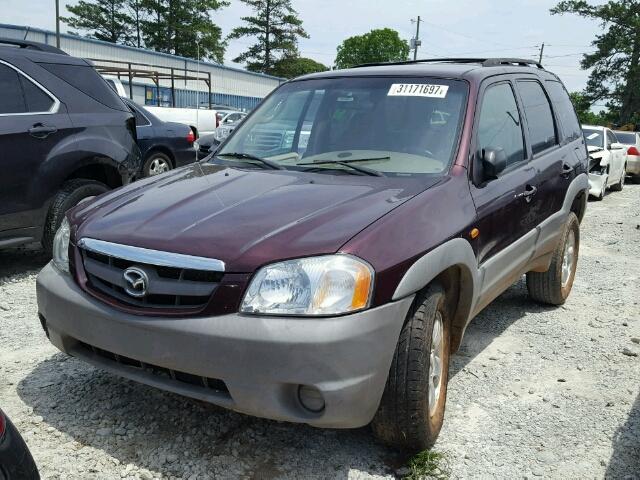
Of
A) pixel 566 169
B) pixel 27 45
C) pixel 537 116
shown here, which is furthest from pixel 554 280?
pixel 27 45

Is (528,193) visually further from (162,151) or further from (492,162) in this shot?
(162,151)

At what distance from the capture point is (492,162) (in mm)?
3174

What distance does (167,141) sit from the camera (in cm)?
859

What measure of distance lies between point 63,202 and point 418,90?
3218mm

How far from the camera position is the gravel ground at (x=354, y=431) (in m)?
2.73

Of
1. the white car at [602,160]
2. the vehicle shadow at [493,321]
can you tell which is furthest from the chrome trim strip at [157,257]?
the white car at [602,160]

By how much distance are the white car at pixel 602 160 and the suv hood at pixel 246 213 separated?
31.8ft

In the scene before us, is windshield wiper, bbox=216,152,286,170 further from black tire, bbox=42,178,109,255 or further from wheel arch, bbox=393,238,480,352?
black tire, bbox=42,178,109,255

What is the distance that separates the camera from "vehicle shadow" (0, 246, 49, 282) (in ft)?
17.9

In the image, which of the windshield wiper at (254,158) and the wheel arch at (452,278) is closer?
the wheel arch at (452,278)

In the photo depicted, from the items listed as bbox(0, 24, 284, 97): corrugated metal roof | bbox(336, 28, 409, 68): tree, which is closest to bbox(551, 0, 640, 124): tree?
bbox(0, 24, 284, 97): corrugated metal roof

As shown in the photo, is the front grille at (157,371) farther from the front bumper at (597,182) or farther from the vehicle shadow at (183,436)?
the front bumper at (597,182)

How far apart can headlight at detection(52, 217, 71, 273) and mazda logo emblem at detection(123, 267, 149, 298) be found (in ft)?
1.76

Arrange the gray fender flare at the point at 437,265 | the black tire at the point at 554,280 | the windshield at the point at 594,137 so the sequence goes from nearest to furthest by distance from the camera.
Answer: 1. the gray fender flare at the point at 437,265
2. the black tire at the point at 554,280
3. the windshield at the point at 594,137
